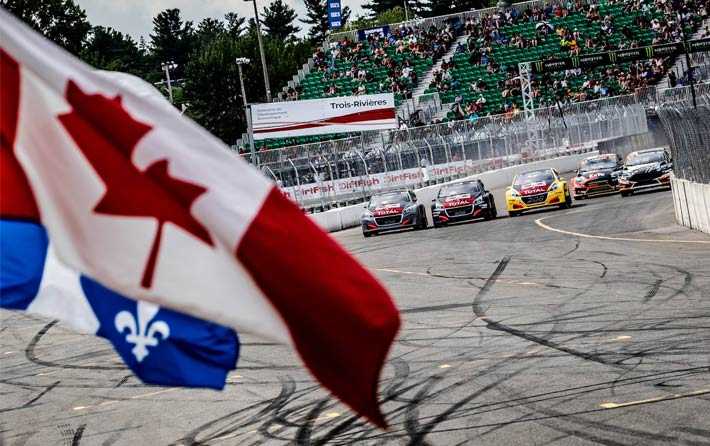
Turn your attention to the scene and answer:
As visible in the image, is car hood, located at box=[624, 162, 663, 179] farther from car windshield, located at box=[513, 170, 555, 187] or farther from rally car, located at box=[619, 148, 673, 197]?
car windshield, located at box=[513, 170, 555, 187]

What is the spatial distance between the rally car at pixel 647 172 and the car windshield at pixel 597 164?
7.16ft

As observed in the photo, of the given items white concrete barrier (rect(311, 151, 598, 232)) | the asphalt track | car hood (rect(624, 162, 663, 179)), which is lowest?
white concrete barrier (rect(311, 151, 598, 232))

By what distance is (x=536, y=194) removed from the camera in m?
A: 33.5

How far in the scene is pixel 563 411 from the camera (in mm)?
9359

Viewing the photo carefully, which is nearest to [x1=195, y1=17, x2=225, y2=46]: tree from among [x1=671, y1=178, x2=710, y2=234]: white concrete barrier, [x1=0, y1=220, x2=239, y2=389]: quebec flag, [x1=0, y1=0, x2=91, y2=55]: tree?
[x1=0, y1=0, x2=91, y2=55]: tree

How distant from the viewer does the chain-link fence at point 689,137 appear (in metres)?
22.0

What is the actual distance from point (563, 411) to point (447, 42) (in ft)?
192

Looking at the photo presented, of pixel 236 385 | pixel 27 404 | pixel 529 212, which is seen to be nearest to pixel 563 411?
pixel 236 385

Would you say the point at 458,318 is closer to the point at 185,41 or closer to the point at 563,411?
the point at 563,411

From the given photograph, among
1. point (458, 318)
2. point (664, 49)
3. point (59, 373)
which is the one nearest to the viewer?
point (59, 373)

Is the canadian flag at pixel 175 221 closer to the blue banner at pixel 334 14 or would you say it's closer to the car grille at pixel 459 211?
the car grille at pixel 459 211

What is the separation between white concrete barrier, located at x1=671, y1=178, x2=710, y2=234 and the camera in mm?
22547

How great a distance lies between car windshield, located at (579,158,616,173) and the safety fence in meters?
6.62

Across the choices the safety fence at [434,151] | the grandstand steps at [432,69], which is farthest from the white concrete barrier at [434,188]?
the grandstand steps at [432,69]
